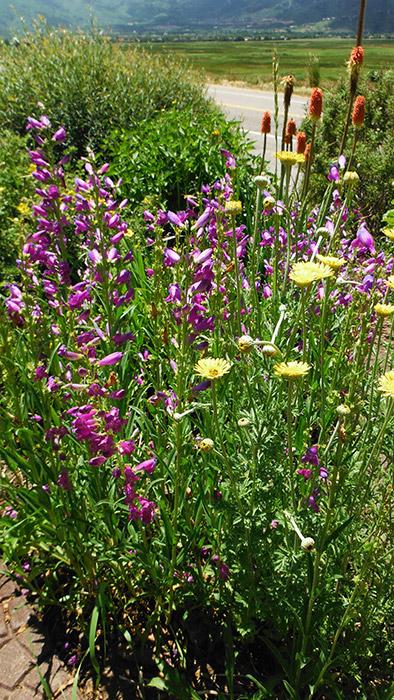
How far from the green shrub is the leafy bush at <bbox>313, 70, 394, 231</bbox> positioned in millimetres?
3238

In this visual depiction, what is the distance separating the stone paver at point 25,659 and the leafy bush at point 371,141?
509 cm

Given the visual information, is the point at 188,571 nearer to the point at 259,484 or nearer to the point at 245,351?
the point at 259,484

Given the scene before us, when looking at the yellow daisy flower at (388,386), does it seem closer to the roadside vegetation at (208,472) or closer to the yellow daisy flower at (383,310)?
the roadside vegetation at (208,472)

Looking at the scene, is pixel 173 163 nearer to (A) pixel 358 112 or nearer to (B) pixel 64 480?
(A) pixel 358 112

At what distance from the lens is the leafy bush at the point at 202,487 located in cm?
179

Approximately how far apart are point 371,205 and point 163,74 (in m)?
5.80

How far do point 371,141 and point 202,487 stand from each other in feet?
18.2

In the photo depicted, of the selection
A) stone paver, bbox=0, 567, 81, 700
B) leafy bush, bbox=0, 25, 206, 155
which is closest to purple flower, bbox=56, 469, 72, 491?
stone paver, bbox=0, 567, 81, 700

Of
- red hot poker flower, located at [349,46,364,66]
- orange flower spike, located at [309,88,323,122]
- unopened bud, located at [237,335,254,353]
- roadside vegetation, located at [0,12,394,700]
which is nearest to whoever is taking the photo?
unopened bud, located at [237,335,254,353]

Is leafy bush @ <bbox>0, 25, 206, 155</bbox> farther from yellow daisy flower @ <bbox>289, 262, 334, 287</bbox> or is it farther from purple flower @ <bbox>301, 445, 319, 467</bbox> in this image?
yellow daisy flower @ <bbox>289, 262, 334, 287</bbox>

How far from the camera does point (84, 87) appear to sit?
8.74 m

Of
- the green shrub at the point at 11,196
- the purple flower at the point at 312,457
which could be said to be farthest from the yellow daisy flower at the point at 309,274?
the green shrub at the point at 11,196

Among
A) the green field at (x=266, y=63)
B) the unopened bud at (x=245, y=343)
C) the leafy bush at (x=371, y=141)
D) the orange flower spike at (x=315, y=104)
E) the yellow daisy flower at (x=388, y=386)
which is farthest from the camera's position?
the green field at (x=266, y=63)

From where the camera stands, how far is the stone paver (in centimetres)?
219
